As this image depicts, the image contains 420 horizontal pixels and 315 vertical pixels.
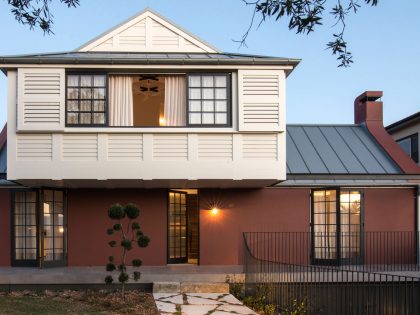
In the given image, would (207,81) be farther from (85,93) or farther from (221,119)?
(85,93)

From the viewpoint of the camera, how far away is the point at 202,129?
14820mm

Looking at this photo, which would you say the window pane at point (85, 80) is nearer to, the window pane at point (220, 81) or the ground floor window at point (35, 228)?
the window pane at point (220, 81)

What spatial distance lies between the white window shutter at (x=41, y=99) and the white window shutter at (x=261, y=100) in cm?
464

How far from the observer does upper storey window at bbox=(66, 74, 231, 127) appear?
15000 millimetres

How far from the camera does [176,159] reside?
1487 centimetres

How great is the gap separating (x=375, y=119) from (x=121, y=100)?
945 cm

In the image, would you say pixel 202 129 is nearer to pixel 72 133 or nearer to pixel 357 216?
pixel 72 133

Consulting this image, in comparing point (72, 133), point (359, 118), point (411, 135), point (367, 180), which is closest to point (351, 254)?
point (367, 180)

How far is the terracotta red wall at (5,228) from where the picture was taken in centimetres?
1680

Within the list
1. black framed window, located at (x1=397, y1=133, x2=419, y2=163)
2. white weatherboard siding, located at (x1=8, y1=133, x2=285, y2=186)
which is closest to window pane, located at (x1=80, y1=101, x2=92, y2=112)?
white weatherboard siding, located at (x1=8, y1=133, x2=285, y2=186)

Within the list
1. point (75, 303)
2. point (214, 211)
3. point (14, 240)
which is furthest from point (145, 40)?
point (75, 303)

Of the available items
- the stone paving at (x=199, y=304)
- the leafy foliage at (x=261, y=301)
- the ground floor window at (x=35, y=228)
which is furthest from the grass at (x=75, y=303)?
the ground floor window at (x=35, y=228)

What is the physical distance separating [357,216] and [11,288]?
996 centimetres

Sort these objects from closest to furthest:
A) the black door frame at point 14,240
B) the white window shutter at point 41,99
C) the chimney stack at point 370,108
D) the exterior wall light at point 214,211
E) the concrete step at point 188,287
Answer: the concrete step at point 188,287 → the white window shutter at point 41,99 → the black door frame at point 14,240 → the exterior wall light at point 214,211 → the chimney stack at point 370,108
